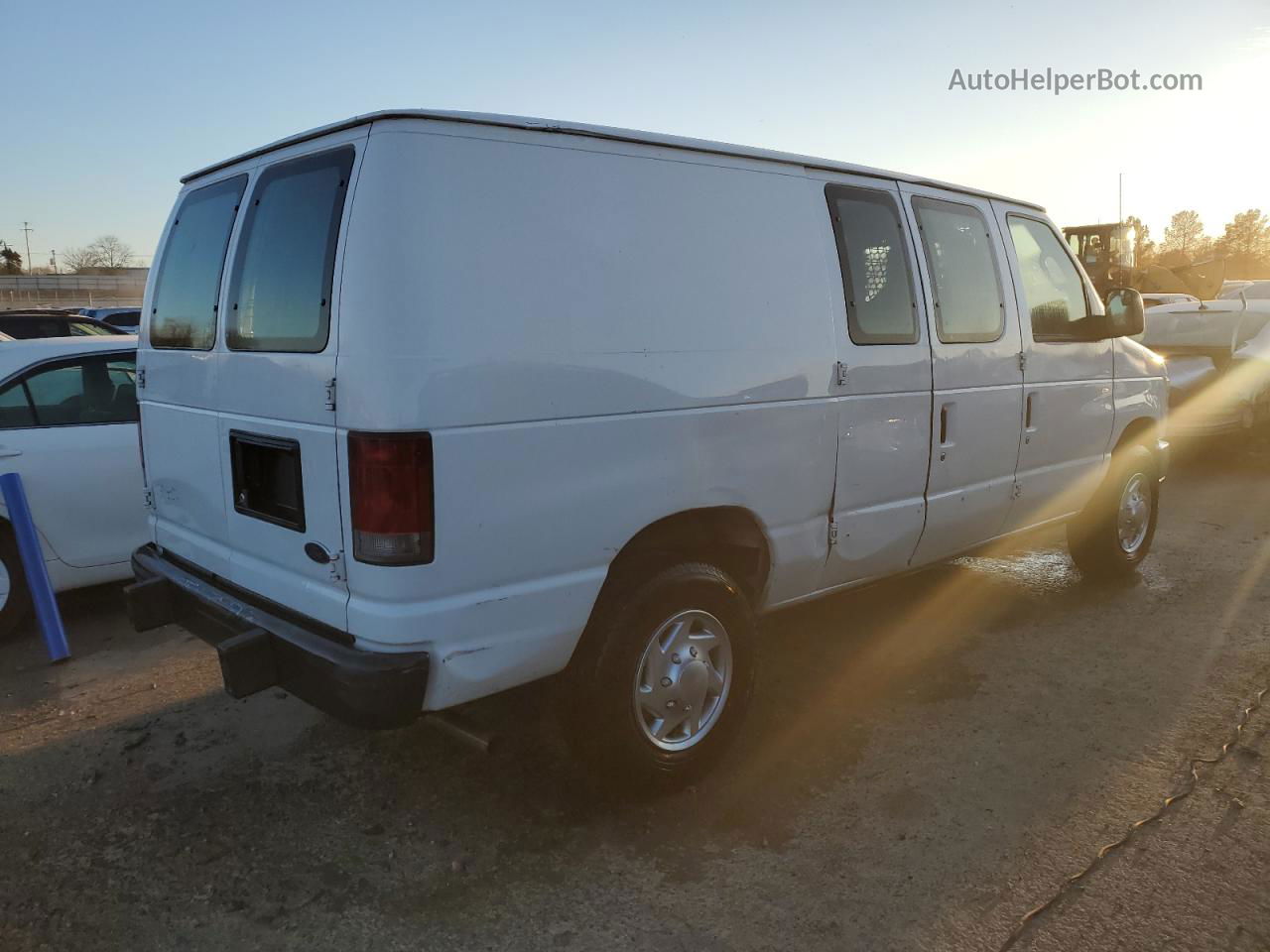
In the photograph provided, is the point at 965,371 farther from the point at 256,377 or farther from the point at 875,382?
the point at 256,377

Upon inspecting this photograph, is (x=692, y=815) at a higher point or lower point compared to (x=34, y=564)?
lower

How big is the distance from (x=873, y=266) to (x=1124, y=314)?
2.02m

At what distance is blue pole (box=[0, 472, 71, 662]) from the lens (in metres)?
4.46

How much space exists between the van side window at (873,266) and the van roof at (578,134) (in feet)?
0.40

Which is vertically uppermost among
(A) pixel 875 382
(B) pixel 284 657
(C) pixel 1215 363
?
(A) pixel 875 382

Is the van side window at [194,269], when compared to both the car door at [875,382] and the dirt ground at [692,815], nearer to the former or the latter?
the dirt ground at [692,815]

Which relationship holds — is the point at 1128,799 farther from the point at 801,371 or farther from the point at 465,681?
the point at 465,681

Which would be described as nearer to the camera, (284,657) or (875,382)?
(284,657)

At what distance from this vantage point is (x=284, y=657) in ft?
9.36

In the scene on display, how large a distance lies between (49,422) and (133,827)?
2.64 metres

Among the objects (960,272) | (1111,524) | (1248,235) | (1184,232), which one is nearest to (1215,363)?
(1111,524)

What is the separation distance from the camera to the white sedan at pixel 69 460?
188 inches

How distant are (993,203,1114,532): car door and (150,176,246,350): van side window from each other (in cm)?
353

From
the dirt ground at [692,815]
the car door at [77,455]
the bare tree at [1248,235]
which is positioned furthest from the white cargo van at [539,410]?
the bare tree at [1248,235]
